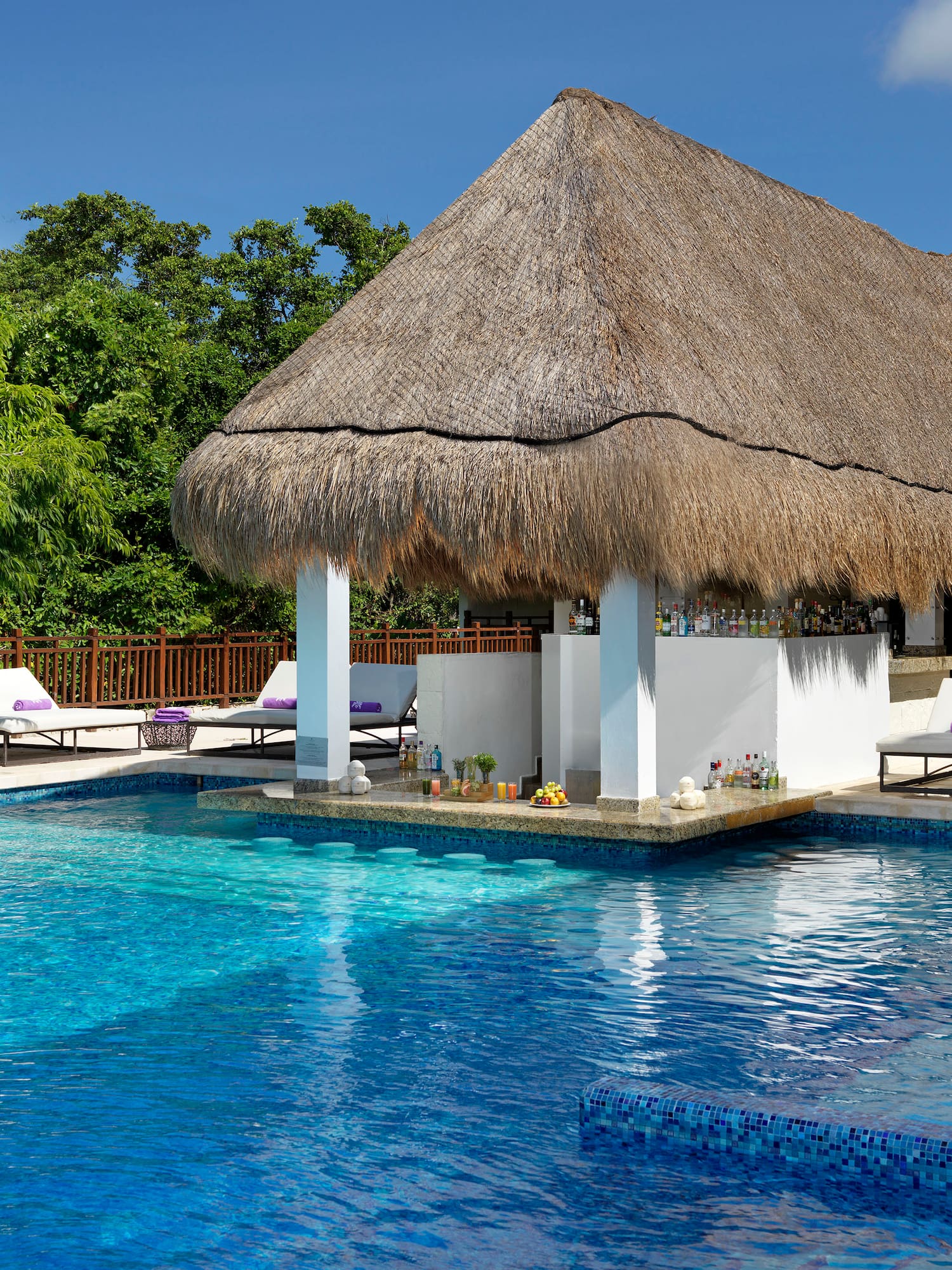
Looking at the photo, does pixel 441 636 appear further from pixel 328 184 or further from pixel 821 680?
pixel 328 184

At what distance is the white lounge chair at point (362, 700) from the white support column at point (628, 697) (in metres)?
3.59

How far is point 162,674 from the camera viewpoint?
60.1 feet

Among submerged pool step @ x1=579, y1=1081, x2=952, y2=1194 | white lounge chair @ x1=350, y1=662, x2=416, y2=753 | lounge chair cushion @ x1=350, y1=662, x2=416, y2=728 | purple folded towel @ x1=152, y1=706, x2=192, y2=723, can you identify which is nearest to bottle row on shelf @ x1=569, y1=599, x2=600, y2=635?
white lounge chair @ x1=350, y1=662, x2=416, y2=753

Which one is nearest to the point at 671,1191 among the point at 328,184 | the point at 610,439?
the point at 610,439

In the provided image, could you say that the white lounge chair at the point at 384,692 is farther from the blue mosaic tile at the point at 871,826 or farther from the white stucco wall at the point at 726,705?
the blue mosaic tile at the point at 871,826

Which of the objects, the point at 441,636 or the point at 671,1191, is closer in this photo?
the point at 671,1191

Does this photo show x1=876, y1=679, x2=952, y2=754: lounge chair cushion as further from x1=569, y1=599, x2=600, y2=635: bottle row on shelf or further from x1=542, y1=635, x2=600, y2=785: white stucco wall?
x1=569, y1=599, x2=600, y2=635: bottle row on shelf

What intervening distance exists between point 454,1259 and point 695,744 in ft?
24.4

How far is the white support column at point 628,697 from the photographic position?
964 cm

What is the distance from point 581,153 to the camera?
11.1 meters

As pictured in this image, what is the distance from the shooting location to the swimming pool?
397 centimetres

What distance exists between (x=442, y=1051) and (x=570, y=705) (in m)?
6.00

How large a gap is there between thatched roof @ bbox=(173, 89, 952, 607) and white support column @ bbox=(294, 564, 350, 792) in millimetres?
443

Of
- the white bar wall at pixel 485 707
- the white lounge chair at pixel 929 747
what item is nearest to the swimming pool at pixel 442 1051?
the white lounge chair at pixel 929 747
